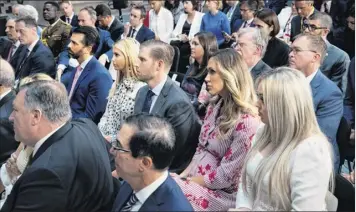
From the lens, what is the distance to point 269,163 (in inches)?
100

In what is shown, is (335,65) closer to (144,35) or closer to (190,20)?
(144,35)

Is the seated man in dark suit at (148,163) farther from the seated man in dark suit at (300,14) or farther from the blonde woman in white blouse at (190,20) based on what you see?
the blonde woman in white blouse at (190,20)

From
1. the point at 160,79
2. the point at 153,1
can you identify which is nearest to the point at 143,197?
the point at 160,79

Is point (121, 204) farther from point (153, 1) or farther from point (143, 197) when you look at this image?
point (153, 1)

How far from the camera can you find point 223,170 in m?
3.20

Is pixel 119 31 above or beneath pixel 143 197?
beneath

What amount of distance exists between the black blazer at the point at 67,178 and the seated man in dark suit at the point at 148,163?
10.2 inches

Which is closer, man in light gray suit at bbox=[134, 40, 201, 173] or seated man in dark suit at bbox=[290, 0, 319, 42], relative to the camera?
man in light gray suit at bbox=[134, 40, 201, 173]

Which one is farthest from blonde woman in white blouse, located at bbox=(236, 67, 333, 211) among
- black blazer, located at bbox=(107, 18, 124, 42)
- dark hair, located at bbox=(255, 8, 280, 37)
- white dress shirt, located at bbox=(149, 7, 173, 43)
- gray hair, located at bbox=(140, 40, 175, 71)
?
white dress shirt, located at bbox=(149, 7, 173, 43)

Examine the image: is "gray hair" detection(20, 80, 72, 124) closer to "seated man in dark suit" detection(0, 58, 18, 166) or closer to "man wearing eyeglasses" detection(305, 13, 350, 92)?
"seated man in dark suit" detection(0, 58, 18, 166)

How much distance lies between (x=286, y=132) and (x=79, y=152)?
986 mm

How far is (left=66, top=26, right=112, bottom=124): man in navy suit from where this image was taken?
4.86 metres

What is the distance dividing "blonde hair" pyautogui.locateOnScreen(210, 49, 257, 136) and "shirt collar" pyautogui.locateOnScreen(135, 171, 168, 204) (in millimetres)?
998

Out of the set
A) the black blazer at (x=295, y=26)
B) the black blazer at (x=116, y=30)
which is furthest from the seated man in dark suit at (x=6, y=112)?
the black blazer at (x=116, y=30)
